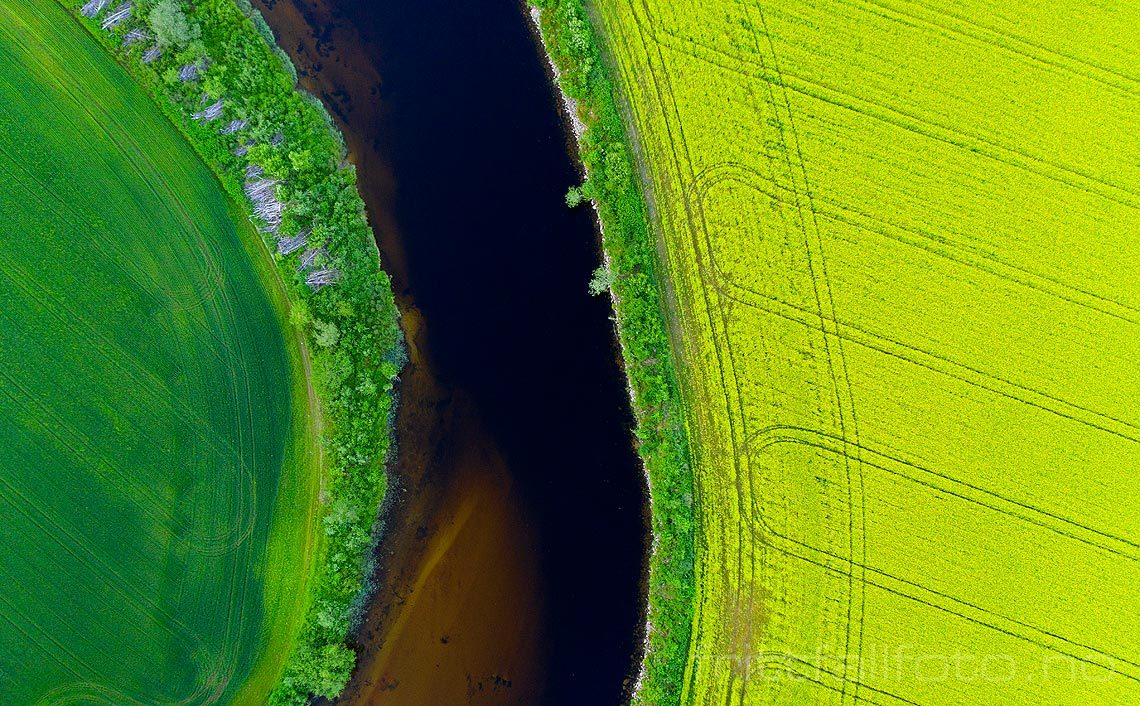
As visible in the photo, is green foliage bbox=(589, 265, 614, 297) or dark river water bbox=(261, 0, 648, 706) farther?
dark river water bbox=(261, 0, 648, 706)

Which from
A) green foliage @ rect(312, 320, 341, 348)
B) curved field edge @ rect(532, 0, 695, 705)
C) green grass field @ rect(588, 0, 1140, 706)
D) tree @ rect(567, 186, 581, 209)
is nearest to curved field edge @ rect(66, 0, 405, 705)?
green foliage @ rect(312, 320, 341, 348)

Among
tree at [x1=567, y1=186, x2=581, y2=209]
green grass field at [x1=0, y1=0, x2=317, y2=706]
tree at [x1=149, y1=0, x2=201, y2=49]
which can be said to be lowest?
green grass field at [x1=0, y1=0, x2=317, y2=706]

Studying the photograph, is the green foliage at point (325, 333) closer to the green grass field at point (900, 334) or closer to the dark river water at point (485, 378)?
the dark river water at point (485, 378)

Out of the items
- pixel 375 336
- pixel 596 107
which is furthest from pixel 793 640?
pixel 596 107

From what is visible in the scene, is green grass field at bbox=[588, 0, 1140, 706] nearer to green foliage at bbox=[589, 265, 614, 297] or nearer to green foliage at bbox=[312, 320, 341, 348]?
green foliage at bbox=[589, 265, 614, 297]

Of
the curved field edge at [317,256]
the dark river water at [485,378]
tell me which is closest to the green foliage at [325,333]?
the curved field edge at [317,256]

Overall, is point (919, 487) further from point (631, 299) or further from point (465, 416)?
point (465, 416)
